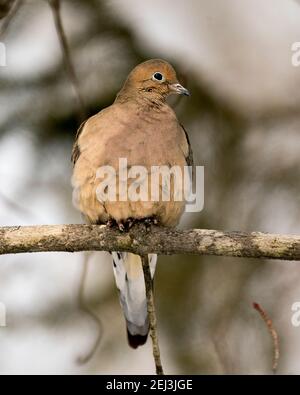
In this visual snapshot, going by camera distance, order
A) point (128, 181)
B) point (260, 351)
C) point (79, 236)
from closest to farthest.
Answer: point (79, 236)
point (128, 181)
point (260, 351)

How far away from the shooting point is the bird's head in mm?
5449

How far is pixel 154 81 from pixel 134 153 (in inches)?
33.2

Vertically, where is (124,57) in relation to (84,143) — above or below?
above

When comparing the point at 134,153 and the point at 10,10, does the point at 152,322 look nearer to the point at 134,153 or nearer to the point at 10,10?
the point at 134,153

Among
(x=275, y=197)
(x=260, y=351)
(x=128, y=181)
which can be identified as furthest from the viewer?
(x=275, y=197)

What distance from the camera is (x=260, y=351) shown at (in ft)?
19.1

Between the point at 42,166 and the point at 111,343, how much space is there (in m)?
1.55

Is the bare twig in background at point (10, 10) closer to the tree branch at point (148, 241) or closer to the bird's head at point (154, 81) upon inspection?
the bird's head at point (154, 81)

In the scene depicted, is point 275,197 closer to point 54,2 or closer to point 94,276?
point 94,276

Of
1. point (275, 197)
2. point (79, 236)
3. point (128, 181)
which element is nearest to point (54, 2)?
point (128, 181)

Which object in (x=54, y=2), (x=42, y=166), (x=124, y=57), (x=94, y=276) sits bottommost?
(x=94, y=276)

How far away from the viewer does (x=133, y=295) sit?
5.34 meters

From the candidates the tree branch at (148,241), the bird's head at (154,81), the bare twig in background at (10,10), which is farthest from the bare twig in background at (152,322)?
the bare twig in background at (10,10)

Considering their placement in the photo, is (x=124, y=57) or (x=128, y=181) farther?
(x=124, y=57)
